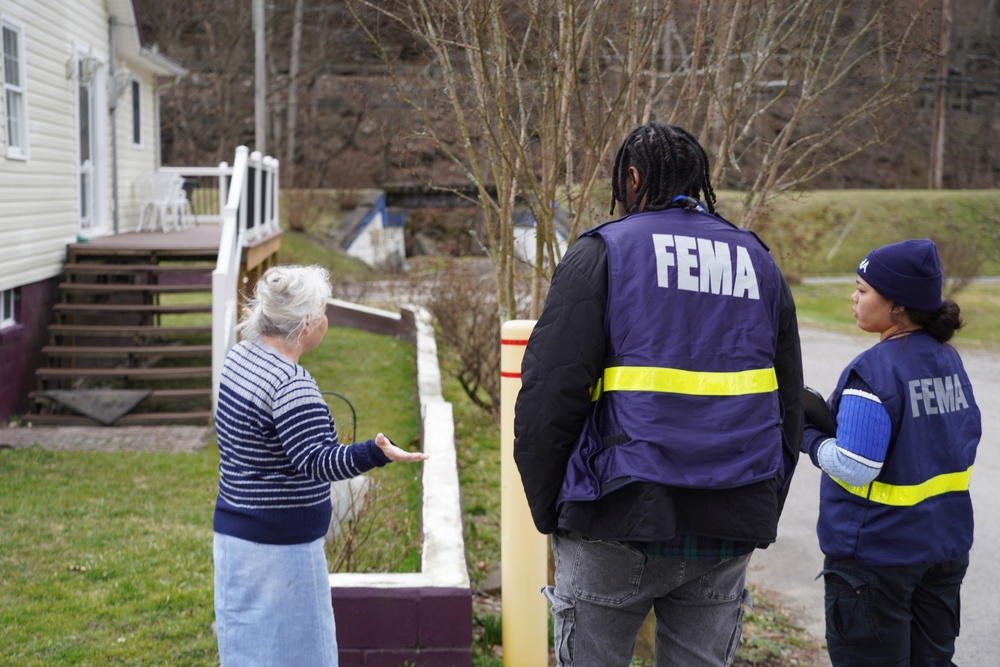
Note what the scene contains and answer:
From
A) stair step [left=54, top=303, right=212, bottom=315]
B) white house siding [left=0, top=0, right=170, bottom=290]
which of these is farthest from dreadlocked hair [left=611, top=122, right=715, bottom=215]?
stair step [left=54, top=303, right=212, bottom=315]

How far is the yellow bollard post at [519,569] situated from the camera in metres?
3.95

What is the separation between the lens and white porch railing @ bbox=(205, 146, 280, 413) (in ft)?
32.0

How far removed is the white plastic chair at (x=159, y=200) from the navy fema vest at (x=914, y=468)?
1444 centimetres

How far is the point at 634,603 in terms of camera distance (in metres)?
2.49

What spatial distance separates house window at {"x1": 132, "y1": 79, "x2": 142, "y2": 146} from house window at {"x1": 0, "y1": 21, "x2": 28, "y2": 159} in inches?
224

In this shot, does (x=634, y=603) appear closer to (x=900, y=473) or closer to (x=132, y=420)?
(x=900, y=473)

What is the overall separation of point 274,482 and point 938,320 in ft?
6.90

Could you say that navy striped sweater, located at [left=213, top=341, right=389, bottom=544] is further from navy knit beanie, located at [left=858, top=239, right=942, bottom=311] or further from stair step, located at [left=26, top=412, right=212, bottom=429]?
stair step, located at [left=26, top=412, right=212, bottom=429]

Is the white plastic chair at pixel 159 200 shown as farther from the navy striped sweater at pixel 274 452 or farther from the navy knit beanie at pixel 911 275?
the navy knit beanie at pixel 911 275

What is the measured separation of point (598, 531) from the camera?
94.0 inches

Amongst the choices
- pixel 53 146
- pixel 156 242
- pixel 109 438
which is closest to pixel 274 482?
pixel 109 438

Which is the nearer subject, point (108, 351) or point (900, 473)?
point (900, 473)

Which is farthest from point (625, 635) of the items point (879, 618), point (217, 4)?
point (217, 4)

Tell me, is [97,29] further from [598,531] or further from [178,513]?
[598,531]
